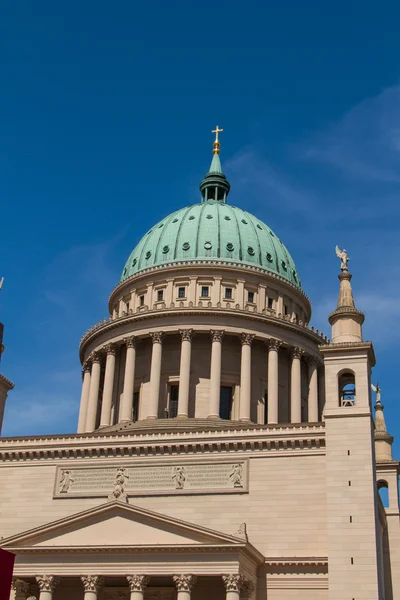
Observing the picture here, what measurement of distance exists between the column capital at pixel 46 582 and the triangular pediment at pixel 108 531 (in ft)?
4.42

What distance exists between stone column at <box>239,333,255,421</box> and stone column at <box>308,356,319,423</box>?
17.9 ft

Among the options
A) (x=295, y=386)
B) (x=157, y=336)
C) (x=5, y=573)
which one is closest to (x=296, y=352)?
(x=295, y=386)

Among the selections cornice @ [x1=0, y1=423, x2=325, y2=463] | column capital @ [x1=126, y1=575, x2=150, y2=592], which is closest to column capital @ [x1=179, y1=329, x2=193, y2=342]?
cornice @ [x1=0, y1=423, x2=325, y2=463]

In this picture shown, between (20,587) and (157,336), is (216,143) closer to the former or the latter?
(157,336)

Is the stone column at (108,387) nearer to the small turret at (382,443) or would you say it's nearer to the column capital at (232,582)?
the small turret at (382,443)

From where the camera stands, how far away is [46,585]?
42531 mm

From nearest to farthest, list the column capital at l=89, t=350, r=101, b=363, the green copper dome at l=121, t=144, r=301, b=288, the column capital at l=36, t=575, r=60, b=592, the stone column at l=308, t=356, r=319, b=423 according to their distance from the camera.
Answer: the column capital at l=36, t=575, r=60, b=592 → the stone column at l=308, t=356, r=319, b=423 → the column capital at l=89, t=350, r=101, b=363 → the green copper dome at l=121, t=144, r=301, b=288

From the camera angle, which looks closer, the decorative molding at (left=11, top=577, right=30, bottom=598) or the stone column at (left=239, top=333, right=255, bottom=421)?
the decorative molding at (left=11, top=577, right=30, bottom=598)

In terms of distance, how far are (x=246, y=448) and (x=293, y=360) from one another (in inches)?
682

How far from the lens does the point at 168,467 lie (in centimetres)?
4734

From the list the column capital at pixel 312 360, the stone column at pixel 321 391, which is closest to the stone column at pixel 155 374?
the column capital at pixel 312 360

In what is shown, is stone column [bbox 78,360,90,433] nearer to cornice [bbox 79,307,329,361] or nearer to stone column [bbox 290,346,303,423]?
cornice [bbox 79,307,329,361]

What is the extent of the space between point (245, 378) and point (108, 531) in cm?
1922

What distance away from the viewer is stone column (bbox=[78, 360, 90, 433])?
6322 centimetres
